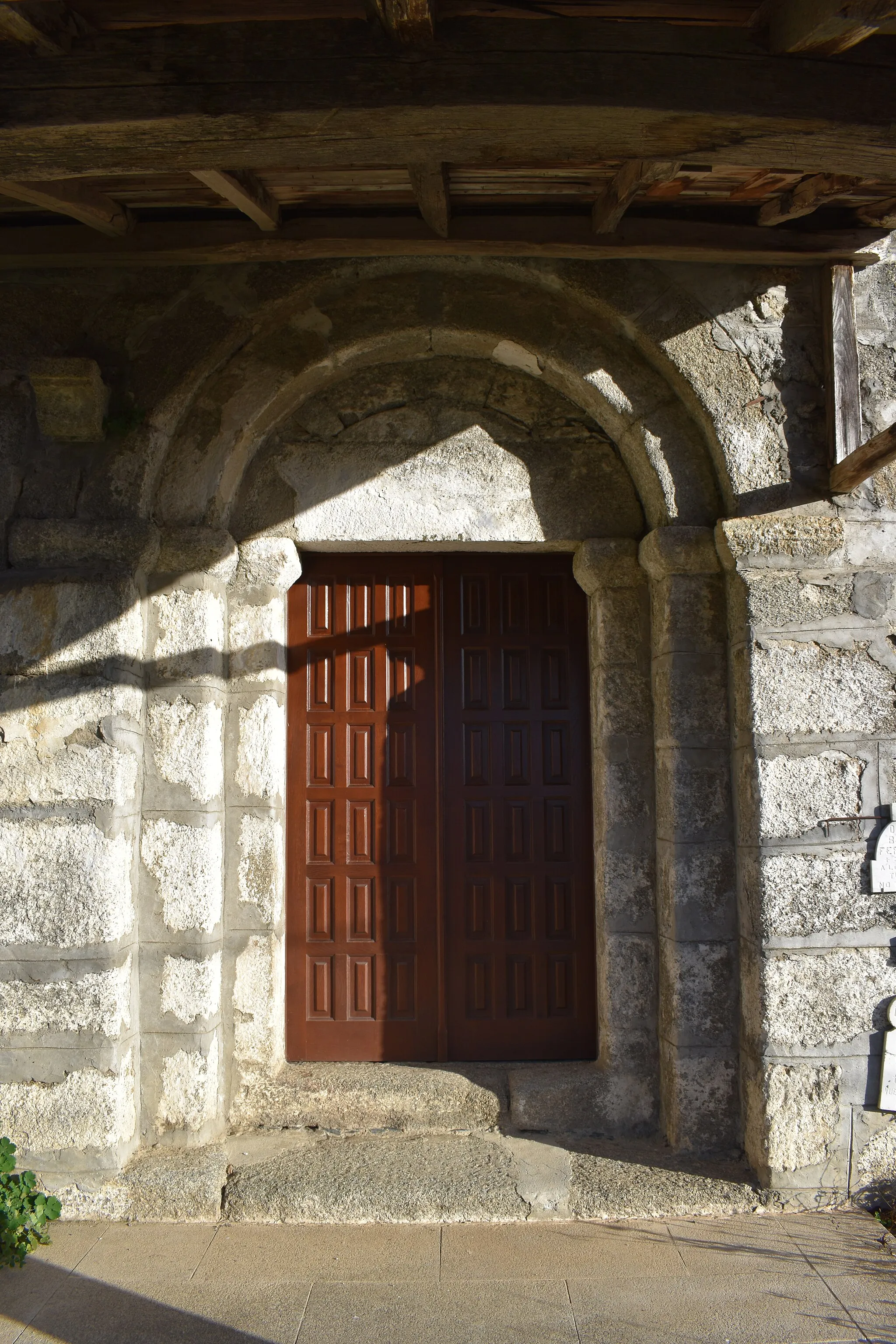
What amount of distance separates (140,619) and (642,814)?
1924 mm

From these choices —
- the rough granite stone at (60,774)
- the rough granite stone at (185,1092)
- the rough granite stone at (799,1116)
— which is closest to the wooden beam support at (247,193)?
the rough granite stone at (60,774)

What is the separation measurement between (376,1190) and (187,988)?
2.94 feet

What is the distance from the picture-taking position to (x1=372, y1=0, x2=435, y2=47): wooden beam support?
209 cm

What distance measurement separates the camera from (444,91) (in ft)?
7.27

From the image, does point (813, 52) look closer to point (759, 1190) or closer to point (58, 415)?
point (58, 415)

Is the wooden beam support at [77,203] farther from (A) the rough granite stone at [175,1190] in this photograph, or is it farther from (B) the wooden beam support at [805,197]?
(A) the rough granite stone at [175,1190]

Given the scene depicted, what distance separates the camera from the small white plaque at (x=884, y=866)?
10.4 ft

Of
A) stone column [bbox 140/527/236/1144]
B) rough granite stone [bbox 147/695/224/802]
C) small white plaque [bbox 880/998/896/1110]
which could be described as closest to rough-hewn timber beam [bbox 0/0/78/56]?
stone column [bbox 140/527/236/1144]

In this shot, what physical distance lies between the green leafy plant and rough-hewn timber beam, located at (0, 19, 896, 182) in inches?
112

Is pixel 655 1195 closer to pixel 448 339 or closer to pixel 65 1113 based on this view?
pixel 65 1113

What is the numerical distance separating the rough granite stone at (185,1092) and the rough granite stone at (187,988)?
5.1 inches

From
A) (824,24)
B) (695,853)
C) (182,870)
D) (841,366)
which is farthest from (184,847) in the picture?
(824,24)

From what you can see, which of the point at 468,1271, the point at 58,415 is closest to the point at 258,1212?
the point at 468,1271

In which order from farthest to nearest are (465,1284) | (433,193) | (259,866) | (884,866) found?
(259,866) → (884,866) → (433,193) → (465,1284)
